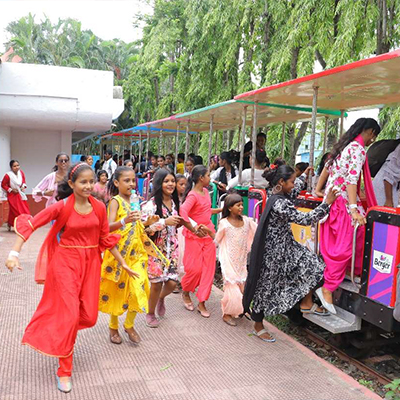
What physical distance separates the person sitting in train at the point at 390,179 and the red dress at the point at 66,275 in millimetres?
2898

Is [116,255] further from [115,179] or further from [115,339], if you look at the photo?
[115,339]

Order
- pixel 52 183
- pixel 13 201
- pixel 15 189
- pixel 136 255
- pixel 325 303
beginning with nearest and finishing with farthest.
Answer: pixel 136 255 < pixel 325 303 < pixel 52 183 < pixel 15 189 < pixel 13 201

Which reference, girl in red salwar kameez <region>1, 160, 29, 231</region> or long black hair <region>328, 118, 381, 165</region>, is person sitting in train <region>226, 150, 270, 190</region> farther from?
girl in red salwar kameez <region>1, 160, 29, 231</region>

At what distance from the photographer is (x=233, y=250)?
517 centimetres

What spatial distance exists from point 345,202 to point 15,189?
7978 millimetres

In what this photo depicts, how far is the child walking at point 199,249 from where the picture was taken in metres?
5.35

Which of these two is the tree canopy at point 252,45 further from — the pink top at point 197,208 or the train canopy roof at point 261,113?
the pink top at point 197,208

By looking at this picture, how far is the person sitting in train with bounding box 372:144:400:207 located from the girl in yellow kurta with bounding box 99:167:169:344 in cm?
241

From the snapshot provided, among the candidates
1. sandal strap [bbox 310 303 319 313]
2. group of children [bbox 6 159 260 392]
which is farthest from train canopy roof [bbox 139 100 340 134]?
sandal strap [bbox 310 303 319 313]

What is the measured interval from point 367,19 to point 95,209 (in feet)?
23.2

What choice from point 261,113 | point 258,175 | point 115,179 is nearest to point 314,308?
point 115,179

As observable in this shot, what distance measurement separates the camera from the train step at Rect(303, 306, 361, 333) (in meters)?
4.23

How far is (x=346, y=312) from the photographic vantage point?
174 inches

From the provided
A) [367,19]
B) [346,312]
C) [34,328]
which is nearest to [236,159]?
[367,19]
